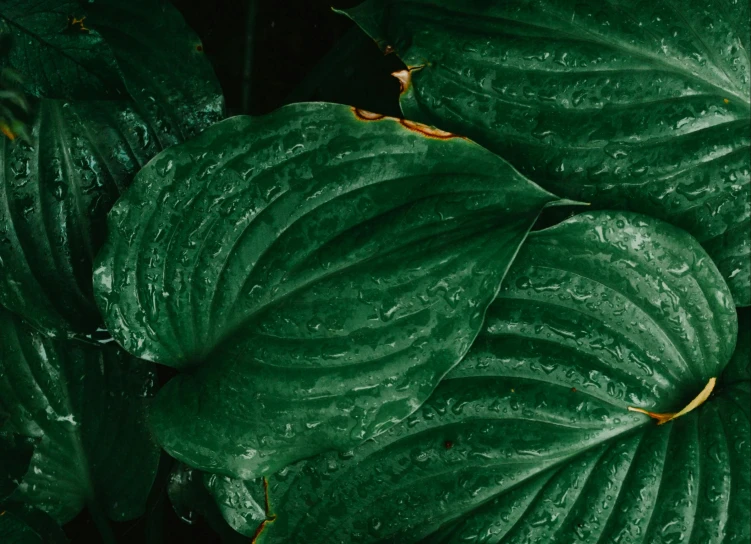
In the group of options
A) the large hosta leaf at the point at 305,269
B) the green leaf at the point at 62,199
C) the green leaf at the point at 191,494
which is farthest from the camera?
the green leaf at the point at 191,494

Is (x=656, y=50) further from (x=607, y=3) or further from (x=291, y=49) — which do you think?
(x=291, y=49)

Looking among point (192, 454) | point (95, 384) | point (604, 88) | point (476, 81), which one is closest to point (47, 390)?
point (95, 384)

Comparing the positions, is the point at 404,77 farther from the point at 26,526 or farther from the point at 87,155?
the point at 26,526

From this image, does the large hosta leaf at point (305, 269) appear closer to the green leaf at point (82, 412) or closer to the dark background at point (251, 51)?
the green leaf at point (82, 412)

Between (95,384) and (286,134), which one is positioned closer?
(286,134)

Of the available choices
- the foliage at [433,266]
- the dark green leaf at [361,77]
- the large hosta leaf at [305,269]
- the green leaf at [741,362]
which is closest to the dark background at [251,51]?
the dark green leaf at [361,77]
